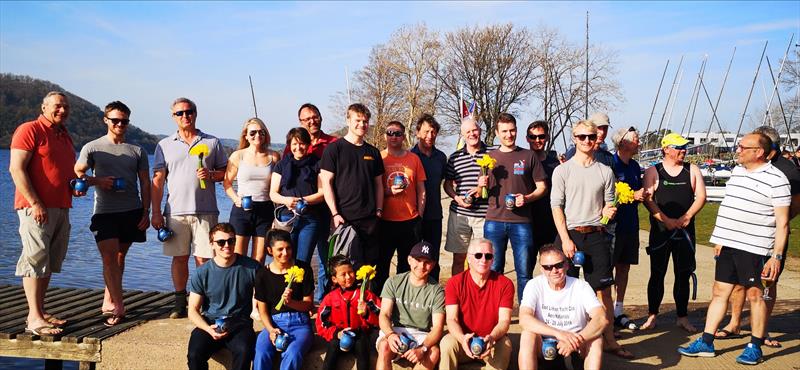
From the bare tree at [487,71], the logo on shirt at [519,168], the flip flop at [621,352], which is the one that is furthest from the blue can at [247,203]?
the bare tree at [487,71]

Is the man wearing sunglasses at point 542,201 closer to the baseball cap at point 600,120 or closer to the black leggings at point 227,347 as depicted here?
the baseball cap at point 600,120

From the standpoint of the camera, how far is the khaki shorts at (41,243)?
19.2 ft

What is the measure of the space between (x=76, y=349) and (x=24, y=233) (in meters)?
1.15

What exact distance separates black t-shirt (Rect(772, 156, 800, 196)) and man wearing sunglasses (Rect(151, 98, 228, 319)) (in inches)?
214

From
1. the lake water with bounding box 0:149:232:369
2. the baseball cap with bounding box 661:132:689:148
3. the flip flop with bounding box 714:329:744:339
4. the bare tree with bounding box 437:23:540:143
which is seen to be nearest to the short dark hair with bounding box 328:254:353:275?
the baseball cap with bounding box 661:132:689:148

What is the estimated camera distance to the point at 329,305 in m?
5.59

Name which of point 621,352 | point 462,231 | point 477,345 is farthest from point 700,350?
point 462,231

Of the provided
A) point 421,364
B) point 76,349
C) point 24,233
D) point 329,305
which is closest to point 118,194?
point 24,233

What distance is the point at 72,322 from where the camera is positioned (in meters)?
6.64

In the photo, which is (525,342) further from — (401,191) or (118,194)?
(118,194)

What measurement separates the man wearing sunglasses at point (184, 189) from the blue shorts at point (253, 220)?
242mm

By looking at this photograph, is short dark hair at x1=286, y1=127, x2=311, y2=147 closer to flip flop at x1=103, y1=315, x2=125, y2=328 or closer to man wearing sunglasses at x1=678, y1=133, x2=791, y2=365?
flip flop at x1=103, y1=315, x2=125, y2=328

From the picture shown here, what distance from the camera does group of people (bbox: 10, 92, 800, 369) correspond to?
537cm

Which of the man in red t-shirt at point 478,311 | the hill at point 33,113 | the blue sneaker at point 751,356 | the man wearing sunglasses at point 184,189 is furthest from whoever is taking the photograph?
the hill at point 33,113
